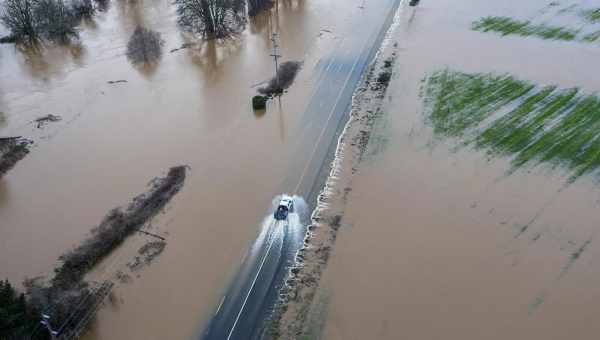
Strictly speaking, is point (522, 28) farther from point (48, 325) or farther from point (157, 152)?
point (48, 325)

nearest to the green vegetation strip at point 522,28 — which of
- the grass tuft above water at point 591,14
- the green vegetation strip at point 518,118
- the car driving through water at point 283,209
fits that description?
the grass tuft above water at point 591,14

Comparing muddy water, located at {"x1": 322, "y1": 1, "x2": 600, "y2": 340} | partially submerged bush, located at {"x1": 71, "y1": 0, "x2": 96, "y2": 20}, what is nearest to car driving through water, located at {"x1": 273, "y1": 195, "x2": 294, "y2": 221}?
muddy water, located at {"x1": 322, "y1": 1, "x2": 600, "y2": 340}

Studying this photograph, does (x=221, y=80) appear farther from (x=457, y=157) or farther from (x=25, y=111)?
(x=457, y=157)

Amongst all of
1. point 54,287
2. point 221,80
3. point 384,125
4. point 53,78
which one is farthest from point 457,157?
point 53,78

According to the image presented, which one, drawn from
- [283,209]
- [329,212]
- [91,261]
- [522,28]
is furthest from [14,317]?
[522,28]

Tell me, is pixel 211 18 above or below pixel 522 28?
above

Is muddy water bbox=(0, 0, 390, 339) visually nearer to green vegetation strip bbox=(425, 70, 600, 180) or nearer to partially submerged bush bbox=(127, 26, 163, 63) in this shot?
partially submerged bush bbox=(127, 26, 163, 63)
